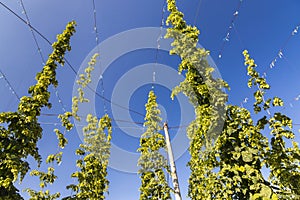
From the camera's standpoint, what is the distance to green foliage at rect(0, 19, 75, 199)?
5.62m

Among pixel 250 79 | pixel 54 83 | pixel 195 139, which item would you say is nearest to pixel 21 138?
pixel 54 83

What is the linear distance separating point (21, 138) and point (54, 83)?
2.11 meters

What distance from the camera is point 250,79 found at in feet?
22.8

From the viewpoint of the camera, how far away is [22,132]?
613cm

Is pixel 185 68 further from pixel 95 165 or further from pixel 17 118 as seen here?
pixel 95 165

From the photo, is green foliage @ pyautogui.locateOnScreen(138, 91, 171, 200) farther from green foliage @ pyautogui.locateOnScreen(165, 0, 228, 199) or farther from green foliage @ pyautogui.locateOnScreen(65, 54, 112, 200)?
green foliage @ pyautogui.locateOnScreen(165, 0, 228, 199)

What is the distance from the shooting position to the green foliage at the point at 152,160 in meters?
12.4

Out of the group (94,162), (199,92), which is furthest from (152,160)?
(199,92)

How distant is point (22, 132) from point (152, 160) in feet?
28.3

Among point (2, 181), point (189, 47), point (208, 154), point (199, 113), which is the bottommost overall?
point (2, 181)

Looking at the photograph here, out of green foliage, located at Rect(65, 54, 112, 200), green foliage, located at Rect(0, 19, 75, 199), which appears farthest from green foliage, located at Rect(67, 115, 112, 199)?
green foliage, located at Rect(0, 19, 75, 199)

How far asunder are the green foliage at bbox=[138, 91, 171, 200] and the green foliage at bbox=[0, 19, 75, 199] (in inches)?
296

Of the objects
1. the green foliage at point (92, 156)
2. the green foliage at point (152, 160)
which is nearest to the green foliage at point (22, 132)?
the green foliage at point (92, 156)

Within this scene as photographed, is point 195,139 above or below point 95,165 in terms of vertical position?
below
